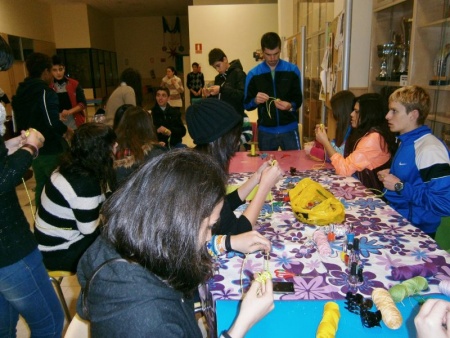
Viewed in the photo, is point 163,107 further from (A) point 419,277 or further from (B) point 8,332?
(A) point 419,277

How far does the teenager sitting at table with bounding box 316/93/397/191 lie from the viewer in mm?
2232

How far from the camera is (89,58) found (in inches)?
447

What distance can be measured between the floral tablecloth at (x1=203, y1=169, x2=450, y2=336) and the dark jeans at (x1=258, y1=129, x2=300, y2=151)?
174 cm

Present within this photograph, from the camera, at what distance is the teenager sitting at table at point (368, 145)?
2232mm

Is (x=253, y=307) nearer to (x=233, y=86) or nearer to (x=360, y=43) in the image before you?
(x=360, y=43)

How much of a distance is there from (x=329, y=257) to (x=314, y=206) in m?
0.38

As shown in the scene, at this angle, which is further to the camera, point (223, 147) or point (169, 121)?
point (169, 121)

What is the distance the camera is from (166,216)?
76 cm

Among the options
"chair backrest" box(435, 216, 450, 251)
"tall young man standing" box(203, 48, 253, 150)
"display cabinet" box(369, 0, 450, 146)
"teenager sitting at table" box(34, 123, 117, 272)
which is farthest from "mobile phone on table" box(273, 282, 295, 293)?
"tall young man standing" box(203, 48, 253, 150)

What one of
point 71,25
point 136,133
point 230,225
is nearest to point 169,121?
point 136,133

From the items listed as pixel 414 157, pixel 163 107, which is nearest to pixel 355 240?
pixel 414 157

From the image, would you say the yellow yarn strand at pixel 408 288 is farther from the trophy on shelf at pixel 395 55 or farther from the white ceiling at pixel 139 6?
the white ceiling at pixel 139 6

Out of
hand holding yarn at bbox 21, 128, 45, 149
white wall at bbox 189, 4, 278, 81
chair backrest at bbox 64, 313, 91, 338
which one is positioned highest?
white wall at bbox 189, 4, 278, 81

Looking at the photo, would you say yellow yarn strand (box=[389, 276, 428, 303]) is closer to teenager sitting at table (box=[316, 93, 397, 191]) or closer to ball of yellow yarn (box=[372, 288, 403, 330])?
ball of yellow yarn (box=[372, 288, 403, 330])
